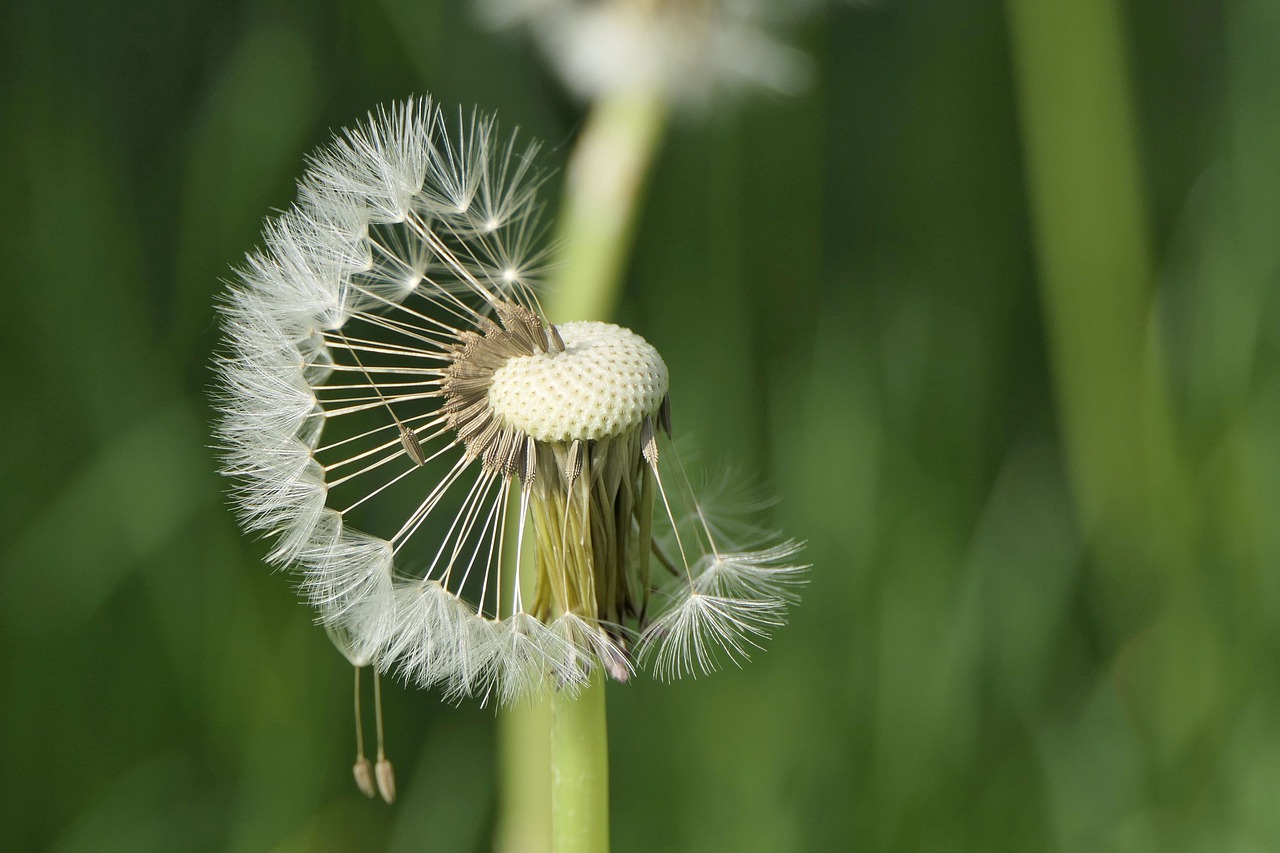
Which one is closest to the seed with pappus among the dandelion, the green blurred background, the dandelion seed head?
the dandelion seed head

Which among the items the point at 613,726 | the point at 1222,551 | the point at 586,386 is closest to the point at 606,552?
the point at 586,386

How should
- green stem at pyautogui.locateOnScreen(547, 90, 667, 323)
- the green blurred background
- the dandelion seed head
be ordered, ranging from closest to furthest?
the dandelion seed head
green stem at pyautogui.locateOnScreen(547, 90, 667, 323)
the green blurred background

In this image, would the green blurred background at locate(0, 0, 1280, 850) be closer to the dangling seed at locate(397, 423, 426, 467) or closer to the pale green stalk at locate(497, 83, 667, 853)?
the pale green stalk at locate(497, 83, 667, 853)

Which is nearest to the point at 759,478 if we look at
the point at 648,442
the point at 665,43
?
the point at 665,43

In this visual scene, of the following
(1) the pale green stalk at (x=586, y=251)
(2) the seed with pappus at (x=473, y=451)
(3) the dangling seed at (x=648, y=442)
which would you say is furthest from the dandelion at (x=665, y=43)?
(3) the dangling seed at (x=648, y=442)

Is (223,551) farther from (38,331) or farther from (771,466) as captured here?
(771,466)

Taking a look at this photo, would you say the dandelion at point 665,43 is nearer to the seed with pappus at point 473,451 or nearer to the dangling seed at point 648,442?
the seed with pappus at point 473,451

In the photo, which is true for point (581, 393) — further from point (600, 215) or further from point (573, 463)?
point (600, 215)
